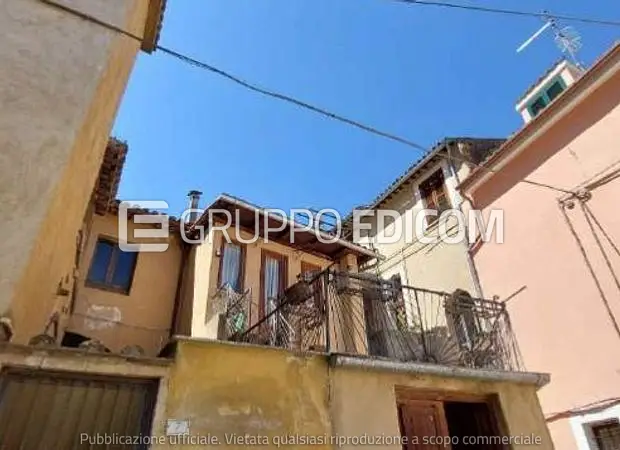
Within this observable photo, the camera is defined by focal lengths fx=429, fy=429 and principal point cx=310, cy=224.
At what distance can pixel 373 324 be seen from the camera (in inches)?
448

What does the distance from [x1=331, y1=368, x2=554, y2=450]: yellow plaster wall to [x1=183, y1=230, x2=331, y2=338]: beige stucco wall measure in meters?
5.23

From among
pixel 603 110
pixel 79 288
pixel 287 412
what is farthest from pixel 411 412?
pixel 79 288

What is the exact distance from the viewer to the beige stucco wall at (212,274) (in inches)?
400

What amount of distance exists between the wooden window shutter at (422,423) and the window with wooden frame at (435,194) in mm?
8748

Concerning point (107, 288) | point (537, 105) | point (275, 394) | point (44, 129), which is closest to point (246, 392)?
point (275, 394)

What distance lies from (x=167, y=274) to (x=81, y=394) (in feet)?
27.2

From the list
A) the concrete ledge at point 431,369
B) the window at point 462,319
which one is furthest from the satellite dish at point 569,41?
the concrete ledge at point 431,369

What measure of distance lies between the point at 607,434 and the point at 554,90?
398 inches

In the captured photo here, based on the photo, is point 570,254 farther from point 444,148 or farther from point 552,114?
point 444,148

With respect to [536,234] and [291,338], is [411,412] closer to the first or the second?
[291,338]

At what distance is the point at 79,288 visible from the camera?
10125mm

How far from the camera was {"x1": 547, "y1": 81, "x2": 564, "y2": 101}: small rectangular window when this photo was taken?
13.1 m

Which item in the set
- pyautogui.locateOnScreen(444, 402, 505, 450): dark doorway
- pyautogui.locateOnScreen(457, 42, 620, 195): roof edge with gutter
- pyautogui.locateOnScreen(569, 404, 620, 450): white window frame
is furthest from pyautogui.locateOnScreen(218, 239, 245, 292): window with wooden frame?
pyautogui.locateOnScreen(569, 404, 620, 450): white window frame

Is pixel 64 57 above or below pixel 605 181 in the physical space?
below
